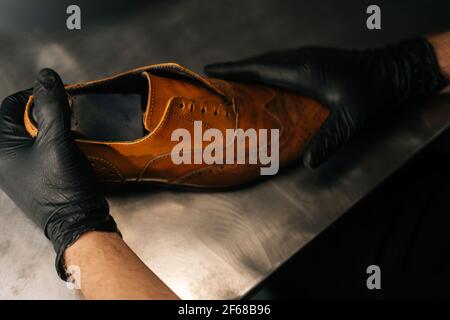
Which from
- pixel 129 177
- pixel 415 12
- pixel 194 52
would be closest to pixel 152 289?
pixel 129 177

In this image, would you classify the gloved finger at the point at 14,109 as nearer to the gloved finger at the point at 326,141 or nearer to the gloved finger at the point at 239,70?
the gloved finger at the point at 239,70

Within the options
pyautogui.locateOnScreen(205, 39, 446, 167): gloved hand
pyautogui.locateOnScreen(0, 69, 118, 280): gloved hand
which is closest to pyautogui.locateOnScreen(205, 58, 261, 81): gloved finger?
pyautogui.locateOnScreen(205, 39, 446, 167): gloved hand

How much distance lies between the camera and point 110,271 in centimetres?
51

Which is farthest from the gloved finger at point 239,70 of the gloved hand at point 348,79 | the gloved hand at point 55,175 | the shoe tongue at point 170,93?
the gloved hand at point 55,175

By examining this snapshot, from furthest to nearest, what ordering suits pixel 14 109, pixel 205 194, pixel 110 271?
1. pixel 205 194
2. pixel 14 109
3. pixel 110 271

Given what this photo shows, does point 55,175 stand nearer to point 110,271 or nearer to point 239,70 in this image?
point 110,271

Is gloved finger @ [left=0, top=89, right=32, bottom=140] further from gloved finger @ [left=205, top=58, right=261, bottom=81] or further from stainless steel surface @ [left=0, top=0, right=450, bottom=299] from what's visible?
gloved finger @ [left=205, top=58, right=261, bottom=81]

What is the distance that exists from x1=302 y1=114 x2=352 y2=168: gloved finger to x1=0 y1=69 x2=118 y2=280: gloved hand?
0.34m

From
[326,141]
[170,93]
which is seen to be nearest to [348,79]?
[326,141]

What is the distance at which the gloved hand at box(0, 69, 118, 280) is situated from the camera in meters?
0.56

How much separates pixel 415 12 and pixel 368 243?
52 centimetres

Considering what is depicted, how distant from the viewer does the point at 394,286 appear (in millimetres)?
699

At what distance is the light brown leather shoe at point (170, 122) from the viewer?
2.04ft

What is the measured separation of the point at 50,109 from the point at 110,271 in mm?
231
